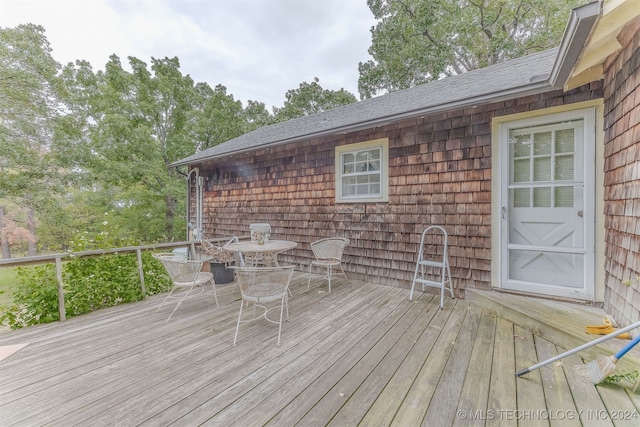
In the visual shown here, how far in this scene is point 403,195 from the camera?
4.17m

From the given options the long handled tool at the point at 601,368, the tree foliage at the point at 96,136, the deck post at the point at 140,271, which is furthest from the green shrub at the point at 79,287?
the long handled tool at the point at 601,368

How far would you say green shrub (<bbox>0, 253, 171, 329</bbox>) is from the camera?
2.98m

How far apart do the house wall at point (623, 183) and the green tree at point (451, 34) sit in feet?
33.9

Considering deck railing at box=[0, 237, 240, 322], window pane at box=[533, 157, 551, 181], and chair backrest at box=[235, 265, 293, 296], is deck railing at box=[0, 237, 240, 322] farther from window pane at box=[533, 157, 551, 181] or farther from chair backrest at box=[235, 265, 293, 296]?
window pane at box=[533, 157, 551, 181]

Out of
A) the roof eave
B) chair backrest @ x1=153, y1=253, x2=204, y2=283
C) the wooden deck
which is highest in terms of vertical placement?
the roof eave

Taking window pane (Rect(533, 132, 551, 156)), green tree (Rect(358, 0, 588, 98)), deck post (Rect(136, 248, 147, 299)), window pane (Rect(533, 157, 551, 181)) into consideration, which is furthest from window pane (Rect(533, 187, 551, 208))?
green tree (Rect(358, 0, 588, 98))

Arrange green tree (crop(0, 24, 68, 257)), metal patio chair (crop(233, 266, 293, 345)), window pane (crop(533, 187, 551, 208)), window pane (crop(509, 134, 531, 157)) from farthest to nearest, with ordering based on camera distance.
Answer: green tree (crop(0, 24, 68, 257)) → window pane (crop(509, 134, 531, 157)) → window pane (crop(533, 187, 551, 208)) → metal patio chair (crop(233, 266, 293, 345))

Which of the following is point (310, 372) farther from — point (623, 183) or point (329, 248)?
point (623, 183)

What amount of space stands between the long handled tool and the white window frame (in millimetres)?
2893

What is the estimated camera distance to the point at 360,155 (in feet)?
15.4

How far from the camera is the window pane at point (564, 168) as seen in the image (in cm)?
300

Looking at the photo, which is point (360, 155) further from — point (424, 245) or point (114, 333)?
point (114, 333)

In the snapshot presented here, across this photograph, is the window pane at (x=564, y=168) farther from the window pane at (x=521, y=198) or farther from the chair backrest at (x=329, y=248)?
the chair backrest at (x=329, y=248)

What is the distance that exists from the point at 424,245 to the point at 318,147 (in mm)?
2652
